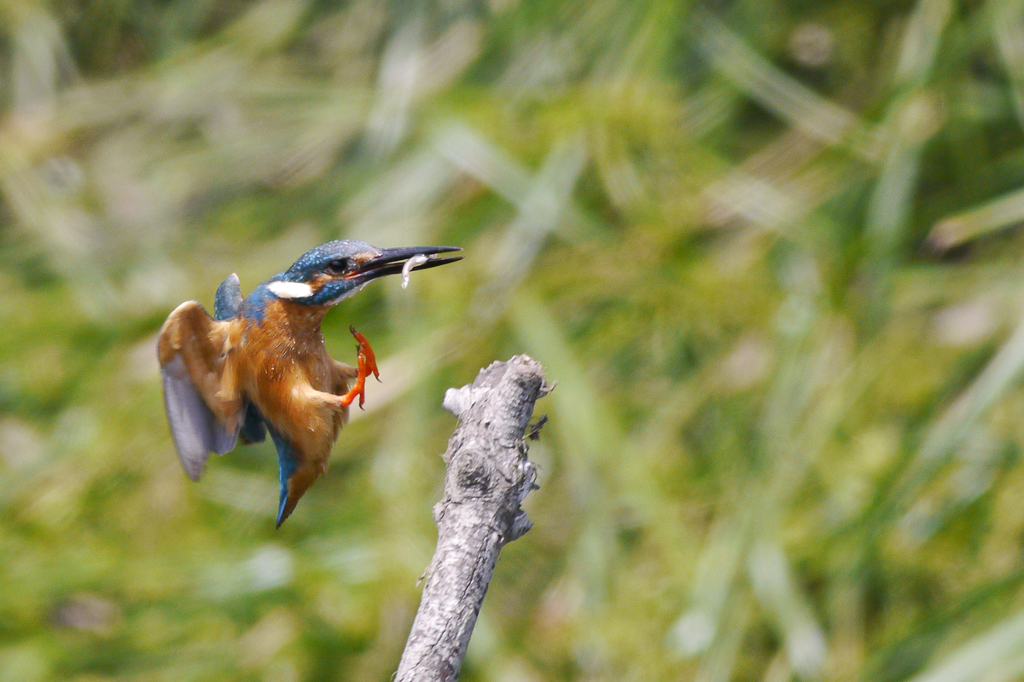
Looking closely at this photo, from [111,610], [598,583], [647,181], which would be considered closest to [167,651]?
[111,610]

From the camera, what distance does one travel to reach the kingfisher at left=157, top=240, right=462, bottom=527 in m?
0.42

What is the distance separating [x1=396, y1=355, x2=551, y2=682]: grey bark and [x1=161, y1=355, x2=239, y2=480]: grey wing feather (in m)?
0.14

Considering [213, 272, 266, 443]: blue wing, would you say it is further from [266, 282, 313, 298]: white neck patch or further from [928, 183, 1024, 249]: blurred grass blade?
[928, 183, 1024, 249]: blurred grass blade

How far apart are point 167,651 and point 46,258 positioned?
69cm

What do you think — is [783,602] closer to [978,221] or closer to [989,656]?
[989,656]

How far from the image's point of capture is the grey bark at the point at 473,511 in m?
0.30

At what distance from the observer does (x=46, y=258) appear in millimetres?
1586

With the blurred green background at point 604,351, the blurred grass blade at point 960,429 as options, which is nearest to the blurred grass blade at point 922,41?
the blurred green background at point 604,351

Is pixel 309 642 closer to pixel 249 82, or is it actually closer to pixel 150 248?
pixel 150 248

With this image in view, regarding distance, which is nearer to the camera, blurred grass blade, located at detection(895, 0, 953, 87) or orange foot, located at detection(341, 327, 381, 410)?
orange foot, located at detection(341, 327, 381, 410)

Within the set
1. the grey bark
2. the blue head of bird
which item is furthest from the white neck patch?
the grey bark

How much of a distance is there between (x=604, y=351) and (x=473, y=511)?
1.03m

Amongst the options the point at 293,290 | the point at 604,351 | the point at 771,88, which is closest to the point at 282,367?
the point at 293,290

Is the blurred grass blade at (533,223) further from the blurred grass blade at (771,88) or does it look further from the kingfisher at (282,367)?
the kingfisher at (282,367)
